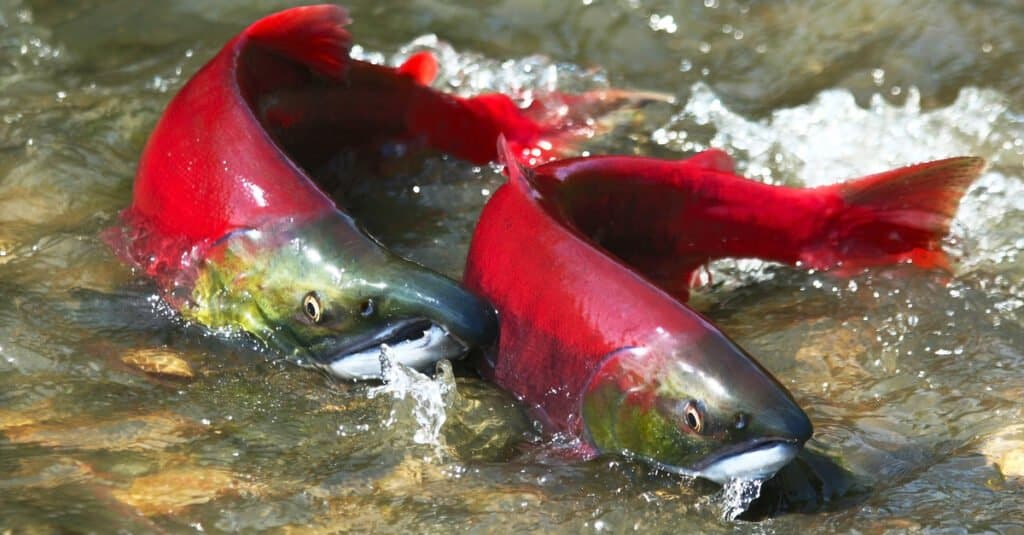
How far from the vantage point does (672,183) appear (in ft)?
15.5

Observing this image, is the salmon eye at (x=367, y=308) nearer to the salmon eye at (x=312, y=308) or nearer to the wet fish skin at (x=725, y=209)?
the salmon eye at (x=312, y=308)

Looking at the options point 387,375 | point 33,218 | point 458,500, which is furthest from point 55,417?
point 33,218

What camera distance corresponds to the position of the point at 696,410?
3.60 meters

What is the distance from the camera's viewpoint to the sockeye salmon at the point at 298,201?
410cm

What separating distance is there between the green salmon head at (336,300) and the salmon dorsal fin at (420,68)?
49.8 inches

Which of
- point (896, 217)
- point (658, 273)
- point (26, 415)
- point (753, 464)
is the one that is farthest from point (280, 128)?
point (753, 464)

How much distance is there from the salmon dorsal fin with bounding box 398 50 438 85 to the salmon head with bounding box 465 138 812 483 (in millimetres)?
1170

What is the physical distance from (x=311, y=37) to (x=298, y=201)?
105 cm

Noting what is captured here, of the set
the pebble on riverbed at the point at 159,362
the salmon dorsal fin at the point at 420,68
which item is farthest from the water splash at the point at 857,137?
the pebble on riverbed at the point at 159,362

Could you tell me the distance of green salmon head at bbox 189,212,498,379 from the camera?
404cm

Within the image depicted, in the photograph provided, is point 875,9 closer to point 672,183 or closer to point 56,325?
point 672,183

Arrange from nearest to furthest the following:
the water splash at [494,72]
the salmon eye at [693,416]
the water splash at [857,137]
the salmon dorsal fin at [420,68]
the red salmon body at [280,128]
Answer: the salmon eye at [693,416] < the red salmon body at [280,128] < the salmon dorsal fin at [420,68] < the water splash at [857,137] < the water splash at [494,72]

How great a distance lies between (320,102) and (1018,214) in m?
2.79

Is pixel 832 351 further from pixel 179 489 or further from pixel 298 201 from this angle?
pixel 179 489
